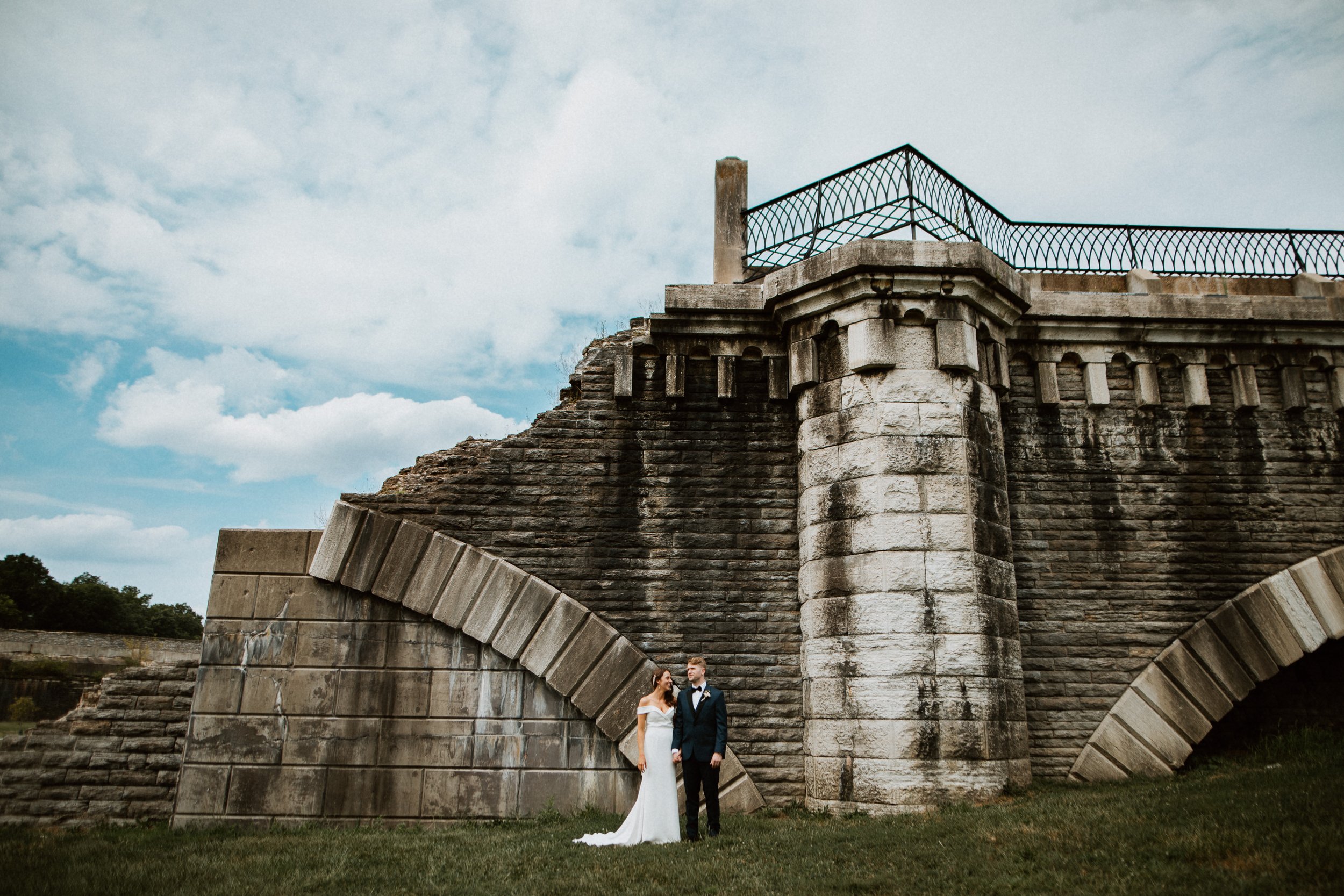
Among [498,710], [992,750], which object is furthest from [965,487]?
[498,710]

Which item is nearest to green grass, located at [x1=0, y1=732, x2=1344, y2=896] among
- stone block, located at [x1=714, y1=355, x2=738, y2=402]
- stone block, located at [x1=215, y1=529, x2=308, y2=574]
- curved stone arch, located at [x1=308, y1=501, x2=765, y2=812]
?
curved stone arch, located at [x1=308, y1=501, x2=765, y2=812]

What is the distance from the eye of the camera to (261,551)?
786 cm

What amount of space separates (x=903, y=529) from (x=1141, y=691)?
2.91 meters

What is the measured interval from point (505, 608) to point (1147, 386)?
677cm

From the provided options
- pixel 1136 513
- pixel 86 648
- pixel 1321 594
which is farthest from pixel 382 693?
pixel 86 648

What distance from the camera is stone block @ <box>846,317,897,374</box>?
24.3 feet

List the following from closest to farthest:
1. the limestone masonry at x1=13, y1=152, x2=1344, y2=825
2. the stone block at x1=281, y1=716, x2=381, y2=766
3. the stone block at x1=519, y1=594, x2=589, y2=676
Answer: the limestone masonry at x1=13, y1=152, x2=1344, y2=825 → the stone block at x1=281, y1=716, x2=381, y2=766 → the stone block at x1=519, y1=594, x2=589, y2=676

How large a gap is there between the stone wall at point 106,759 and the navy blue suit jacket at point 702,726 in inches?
191

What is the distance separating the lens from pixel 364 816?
283 inches

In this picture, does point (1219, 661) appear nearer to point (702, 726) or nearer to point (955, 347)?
point (955, 347)

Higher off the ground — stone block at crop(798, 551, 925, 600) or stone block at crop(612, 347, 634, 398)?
stone block at crop(612, 347, 634, 398)

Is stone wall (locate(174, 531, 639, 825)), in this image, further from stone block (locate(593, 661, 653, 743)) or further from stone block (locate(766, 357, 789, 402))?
stone block (locate(766, 357, 789, 402))

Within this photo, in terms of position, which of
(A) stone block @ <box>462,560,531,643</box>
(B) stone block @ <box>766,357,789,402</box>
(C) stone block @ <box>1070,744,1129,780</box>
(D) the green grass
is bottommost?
(D) the green grass

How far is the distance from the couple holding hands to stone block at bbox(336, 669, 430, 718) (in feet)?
6.91
